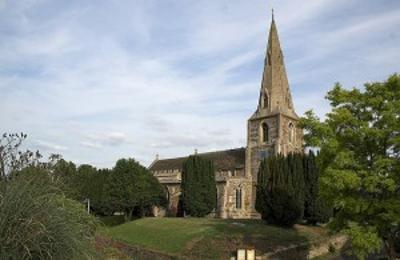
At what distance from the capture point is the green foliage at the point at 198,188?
48.6m

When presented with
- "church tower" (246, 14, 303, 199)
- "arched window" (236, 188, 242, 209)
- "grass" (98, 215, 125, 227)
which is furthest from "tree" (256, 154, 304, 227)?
"grass" (98, 215, 125, 227)

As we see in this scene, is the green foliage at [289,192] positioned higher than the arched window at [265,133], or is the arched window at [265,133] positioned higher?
the arched window at [265,133]

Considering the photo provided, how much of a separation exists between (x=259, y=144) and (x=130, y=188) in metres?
17.7

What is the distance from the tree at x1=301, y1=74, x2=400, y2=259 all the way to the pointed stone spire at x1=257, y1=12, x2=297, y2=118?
131ft

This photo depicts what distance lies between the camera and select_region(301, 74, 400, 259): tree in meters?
16.1

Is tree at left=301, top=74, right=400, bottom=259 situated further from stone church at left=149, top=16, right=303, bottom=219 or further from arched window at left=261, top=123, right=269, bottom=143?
arched window at left=261, top=123, right=269, bottom=143

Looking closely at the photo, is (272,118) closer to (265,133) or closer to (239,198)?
(265,133)

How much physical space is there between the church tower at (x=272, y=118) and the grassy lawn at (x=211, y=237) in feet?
68.6

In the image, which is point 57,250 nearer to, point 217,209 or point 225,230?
point 225,230

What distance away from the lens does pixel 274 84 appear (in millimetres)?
58719

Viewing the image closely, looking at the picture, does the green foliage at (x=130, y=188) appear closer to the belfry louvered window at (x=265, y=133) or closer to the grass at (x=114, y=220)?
the grass at (x=114, y=220)

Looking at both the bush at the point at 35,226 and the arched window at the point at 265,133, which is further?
the arched window at the point at 265,133

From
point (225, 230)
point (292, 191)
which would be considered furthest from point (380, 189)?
point (292, 191)

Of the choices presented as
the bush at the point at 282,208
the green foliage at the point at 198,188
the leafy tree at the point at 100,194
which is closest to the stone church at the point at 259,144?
the green foliage at the point at 198,188
